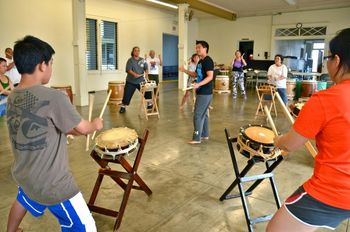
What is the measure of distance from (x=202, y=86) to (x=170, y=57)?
43.5 ft

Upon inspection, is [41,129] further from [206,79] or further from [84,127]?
[206,79]

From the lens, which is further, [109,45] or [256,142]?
[109,45]

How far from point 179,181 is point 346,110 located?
7.82 ft

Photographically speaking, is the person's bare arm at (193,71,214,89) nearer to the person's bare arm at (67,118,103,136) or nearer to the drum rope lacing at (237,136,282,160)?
the drum rope lacing at (237,136,282,160)

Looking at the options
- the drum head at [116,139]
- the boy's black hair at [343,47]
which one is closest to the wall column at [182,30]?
the drum head at [116,139]

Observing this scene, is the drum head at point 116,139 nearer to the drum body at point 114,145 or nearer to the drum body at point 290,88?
the drum body at point 114,145

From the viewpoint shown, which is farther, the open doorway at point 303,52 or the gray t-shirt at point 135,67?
the open doorway at point 303,52

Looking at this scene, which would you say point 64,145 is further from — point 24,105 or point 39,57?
point 39,57

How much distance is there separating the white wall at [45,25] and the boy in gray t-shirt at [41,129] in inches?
326

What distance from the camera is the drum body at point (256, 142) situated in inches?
87.9

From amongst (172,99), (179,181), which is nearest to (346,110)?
(179,181)

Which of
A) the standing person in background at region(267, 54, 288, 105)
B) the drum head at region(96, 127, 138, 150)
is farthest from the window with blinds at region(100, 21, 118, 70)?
the drum head at region(96, 127, 138, 150)

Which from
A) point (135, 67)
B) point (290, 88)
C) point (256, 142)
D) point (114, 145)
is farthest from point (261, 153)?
point (290, 88)

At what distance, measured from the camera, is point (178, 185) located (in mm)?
3207
